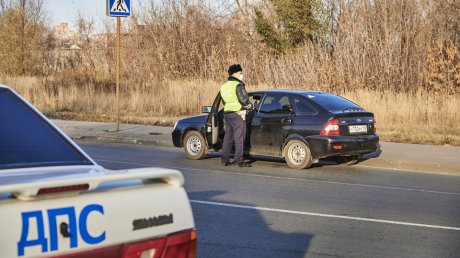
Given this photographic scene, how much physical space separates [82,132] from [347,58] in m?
8.97

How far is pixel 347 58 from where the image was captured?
75.6ft

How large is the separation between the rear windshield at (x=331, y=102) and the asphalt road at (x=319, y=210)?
3.65ft

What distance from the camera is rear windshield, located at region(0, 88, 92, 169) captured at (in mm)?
3643

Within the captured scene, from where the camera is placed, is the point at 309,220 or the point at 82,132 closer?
the point at 309,220

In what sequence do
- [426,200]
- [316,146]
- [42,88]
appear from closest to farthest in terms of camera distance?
[426,200] → [316,146] → [42,88]

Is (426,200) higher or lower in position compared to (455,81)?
lower

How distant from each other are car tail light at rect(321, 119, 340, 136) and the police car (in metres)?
9.34

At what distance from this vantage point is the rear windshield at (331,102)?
13039 mm

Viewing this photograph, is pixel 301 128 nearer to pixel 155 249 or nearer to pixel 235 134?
pixel 235 134

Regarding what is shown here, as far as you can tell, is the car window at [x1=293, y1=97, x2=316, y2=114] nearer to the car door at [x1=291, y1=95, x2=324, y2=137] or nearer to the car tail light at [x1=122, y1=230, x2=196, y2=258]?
the car door at [x1=291, y1=95, x2=324, y2=137]

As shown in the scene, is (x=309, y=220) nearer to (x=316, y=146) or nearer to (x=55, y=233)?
(x=316, y=146)

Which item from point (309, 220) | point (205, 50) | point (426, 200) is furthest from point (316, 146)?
point (205, 50)

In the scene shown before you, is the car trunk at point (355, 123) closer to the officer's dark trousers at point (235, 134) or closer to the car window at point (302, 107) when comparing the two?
the car window at point (302, 107)

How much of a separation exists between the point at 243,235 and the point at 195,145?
7.03 meters
